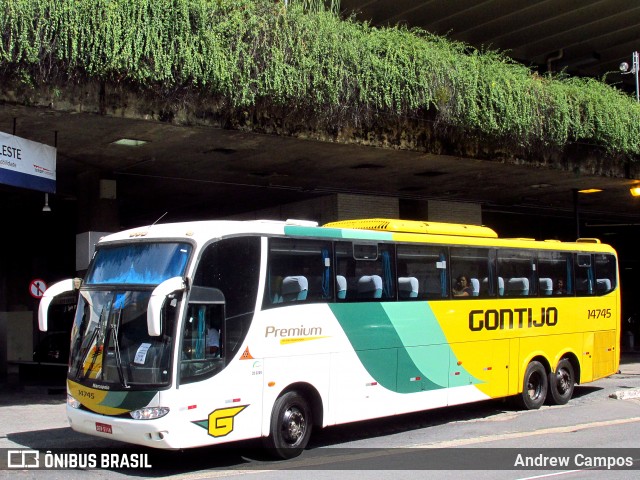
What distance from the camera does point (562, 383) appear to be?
14711 mm

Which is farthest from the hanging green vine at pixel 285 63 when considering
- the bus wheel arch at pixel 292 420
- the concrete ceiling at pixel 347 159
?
the bus wheel arch at pixel 292 420

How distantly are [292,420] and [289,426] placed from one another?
3.6 inches

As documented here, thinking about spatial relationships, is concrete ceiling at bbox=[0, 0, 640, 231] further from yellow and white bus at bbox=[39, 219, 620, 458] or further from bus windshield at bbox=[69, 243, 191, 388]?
bus windshield at bbox=[69, 243, 191, 388]

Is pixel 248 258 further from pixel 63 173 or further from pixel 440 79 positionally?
pixel 63 173

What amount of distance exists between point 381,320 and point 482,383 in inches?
113

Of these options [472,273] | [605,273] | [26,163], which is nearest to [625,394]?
[605,273]

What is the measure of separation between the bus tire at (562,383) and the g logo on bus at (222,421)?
773 cm

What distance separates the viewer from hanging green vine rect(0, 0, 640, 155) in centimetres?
1142

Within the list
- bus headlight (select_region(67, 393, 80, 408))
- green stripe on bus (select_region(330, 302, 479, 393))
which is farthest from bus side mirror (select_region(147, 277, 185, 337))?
green stripe on bus (select_region(330, 302, 479, 393))

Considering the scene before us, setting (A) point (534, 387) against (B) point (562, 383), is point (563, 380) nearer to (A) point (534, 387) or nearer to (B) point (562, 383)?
(B) point (562, 383)

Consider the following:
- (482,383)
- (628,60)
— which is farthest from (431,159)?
(628,60)

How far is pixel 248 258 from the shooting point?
942 centimetres

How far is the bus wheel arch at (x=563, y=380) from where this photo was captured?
47.3ft

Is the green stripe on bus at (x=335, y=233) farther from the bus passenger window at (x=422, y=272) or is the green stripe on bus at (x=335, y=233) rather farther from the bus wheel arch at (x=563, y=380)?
the bus wheel arch at (x=563, y=380)
